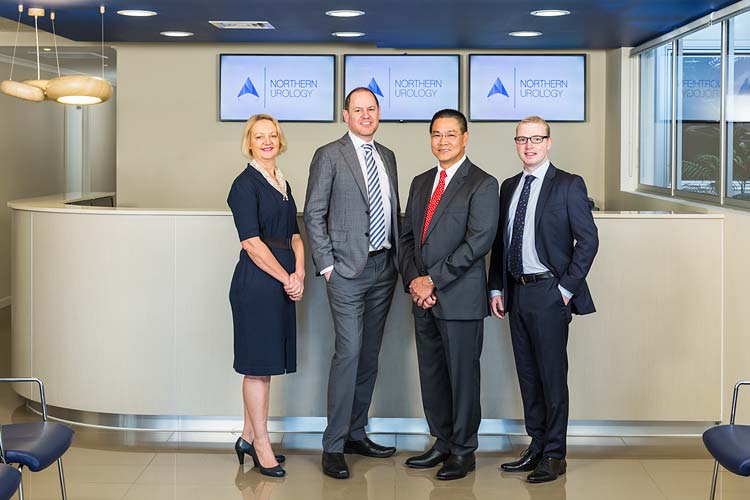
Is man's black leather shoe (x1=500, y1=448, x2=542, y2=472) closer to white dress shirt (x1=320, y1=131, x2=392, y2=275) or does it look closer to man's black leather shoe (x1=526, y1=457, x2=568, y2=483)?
man's black leather shoe (x1=526, y1=457, x2=568, y2=483)

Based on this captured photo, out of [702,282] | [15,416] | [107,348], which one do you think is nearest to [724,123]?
[702,282]

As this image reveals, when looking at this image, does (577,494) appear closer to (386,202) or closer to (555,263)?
(555,263)

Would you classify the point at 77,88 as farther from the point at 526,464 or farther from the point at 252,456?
the point at 526,464

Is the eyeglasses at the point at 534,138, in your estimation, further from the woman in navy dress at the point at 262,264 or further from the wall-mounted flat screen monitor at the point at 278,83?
the wall-mounted flat screen monitor at the point at 278,83

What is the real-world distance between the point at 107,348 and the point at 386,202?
1.95 meters

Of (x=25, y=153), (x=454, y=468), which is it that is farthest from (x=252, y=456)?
(x=25, y=153)

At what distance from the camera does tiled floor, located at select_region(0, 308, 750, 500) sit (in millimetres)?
4750

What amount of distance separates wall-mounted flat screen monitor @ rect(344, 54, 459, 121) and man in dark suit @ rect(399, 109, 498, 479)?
4258 millimetres

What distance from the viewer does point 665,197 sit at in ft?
24.5

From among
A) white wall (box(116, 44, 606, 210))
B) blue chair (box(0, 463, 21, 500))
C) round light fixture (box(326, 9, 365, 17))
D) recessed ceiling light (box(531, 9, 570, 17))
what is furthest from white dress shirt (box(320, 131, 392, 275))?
white wall (box(116, 44, 606, 210))

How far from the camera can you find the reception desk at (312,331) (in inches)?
224

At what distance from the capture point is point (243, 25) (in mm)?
7906

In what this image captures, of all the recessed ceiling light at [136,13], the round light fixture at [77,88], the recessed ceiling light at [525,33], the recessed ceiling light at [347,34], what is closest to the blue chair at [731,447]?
the round light fixture at [77,88]

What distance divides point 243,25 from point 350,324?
3.70m
